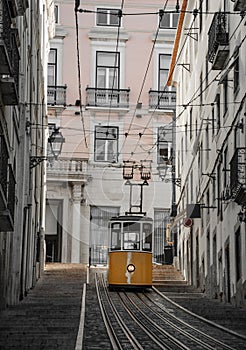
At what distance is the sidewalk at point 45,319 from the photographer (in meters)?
11.9

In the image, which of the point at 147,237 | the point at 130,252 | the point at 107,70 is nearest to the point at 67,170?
the point at 107,70

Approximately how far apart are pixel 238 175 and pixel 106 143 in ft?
70.5

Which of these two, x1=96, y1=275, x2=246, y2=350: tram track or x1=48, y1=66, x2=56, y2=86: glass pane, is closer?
x1=96, y1=275, x2=246, y2=350: tram track

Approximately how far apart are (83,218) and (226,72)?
17724 mm

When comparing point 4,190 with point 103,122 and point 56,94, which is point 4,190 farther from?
point 103,122

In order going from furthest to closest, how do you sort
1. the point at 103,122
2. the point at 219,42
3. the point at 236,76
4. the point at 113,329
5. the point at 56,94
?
the point at 103,122
the point at 56,94
the point at 219,42
the point at 236,76
the point at 113,329

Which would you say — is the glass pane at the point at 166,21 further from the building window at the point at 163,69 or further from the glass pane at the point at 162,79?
the glass pane at the point at 162,79

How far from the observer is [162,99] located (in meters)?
40.1

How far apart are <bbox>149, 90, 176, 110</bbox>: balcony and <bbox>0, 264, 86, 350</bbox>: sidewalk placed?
14.1m

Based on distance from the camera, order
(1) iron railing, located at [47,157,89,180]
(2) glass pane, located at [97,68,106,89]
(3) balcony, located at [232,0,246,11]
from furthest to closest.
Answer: (2) glass pane, located at [97,68,106,89]
(1) iron railing, located at [47,157,89,180]
(3) balcony, located at [232,0,246,11]

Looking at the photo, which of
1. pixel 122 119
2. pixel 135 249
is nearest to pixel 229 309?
pixel 135 249

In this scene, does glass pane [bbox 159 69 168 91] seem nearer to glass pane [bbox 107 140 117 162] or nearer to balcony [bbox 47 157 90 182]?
glass pane [bbox 107 140 117 162]

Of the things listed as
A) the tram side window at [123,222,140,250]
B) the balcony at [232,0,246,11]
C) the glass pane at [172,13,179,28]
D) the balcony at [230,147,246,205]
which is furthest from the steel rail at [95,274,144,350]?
the glass pane at [172,13,179,28]

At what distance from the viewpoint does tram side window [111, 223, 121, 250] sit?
1071 inches
